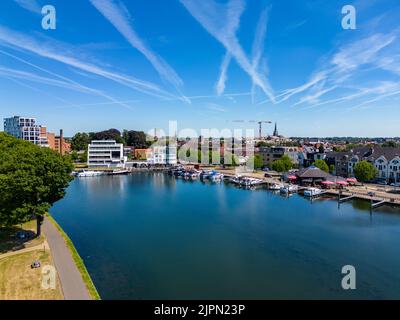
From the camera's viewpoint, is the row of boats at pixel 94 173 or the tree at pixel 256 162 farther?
the tree at pixel 256 162

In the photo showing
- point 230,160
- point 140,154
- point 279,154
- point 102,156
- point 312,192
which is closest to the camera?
point 312,192

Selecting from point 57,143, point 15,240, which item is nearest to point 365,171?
point 15,240

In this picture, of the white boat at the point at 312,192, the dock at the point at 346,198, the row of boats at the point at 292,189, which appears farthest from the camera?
the row of boats at the point at 292,189

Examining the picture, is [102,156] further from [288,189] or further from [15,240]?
[15,240]

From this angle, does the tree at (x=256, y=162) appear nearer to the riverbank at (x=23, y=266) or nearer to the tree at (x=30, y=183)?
the tree at (x=30, y=183)

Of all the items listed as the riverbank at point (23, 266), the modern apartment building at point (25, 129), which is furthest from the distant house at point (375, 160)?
the modern apartment building at point (25, 129)

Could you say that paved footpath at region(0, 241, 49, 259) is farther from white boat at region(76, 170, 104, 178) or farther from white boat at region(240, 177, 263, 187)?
white boat at region(76, 170, 104, 178)
